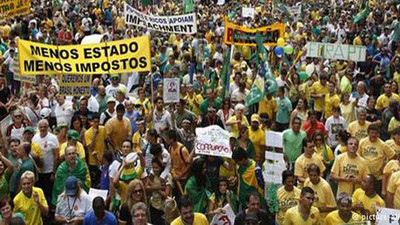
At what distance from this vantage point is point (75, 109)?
12.5 m

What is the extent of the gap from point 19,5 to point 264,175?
1224cm

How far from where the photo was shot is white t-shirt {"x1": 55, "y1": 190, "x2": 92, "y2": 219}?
28.2 feet

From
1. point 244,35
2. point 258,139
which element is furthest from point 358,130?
point 244,35

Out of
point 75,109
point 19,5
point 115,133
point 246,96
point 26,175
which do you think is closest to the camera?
point 26,175

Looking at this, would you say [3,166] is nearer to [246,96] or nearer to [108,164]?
[108,164]

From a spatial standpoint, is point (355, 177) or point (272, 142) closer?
point (355, 177)

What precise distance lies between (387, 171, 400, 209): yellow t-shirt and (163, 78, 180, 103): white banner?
4924 mm

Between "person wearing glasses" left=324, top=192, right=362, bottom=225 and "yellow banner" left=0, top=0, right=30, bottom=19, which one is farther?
"yellow banner" left=0, top=0, right=30, bottom=19

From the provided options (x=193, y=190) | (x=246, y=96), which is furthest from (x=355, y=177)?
(x=246, y=96)

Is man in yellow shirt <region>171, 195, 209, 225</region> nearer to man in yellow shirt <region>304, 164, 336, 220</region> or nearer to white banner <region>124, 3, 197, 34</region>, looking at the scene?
man in yellow shirt <region>304, 164, 336, 220</region>

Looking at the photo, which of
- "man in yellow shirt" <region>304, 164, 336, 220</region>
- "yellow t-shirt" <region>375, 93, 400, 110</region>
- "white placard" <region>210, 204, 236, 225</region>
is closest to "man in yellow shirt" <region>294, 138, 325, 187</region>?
"man in yellow shirt" <region>304, 164, 336, 220</region>

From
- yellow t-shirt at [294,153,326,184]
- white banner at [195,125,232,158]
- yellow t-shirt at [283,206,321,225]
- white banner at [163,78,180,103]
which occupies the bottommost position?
yellow t-shirt at [283,206,321,225]

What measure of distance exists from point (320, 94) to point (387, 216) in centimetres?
657

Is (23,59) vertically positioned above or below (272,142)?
above
